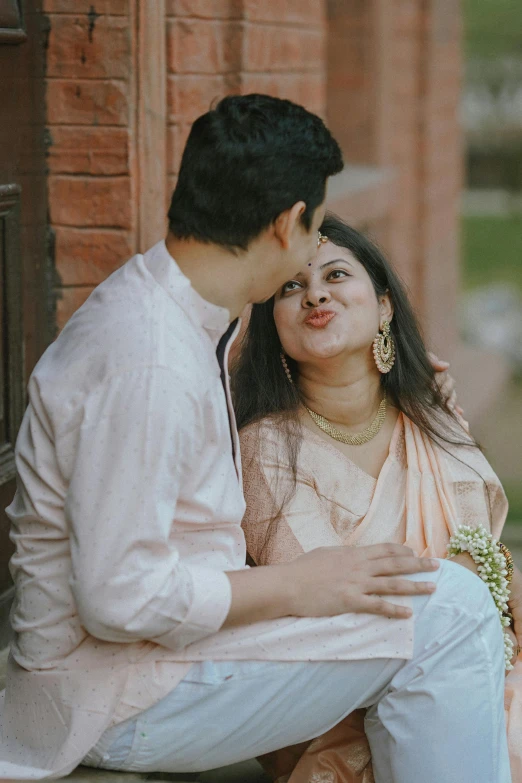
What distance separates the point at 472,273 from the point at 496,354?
32.5ft

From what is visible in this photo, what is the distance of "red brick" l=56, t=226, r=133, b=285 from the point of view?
132 inches

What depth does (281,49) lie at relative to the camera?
4.13 meters

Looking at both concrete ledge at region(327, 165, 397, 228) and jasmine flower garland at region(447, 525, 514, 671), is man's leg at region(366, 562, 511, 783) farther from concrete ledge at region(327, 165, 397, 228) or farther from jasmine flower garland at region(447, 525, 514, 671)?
concrete ledge at region(327, 165, 397, 228)

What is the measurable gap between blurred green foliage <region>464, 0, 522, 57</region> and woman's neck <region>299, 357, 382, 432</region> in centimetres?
2179

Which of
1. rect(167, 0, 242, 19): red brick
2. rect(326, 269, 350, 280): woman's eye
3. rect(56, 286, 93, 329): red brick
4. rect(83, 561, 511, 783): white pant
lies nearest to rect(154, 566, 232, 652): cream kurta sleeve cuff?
rect(83, 561, 511, 783): white pant

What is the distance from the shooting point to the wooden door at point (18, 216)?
10.3 feet

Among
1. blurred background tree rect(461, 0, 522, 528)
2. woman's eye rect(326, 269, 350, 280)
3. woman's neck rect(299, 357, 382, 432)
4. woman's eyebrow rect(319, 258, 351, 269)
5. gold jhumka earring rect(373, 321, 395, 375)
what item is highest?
woman's eyebrow rect(319, 258, 351, 269)

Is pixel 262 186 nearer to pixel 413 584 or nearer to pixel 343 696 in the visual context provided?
pixel 413 584

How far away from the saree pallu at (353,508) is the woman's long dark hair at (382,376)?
4 centimetres

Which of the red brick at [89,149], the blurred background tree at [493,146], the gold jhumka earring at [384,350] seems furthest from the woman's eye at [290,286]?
the blurred background tree at [493,146]

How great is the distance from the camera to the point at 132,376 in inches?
75.6

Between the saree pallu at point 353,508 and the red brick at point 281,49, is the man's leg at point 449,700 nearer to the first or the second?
the saree pallu at point 353,508

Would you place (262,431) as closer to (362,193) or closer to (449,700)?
(449,700)

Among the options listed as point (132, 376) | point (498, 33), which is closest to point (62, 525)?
point (132, 376)
